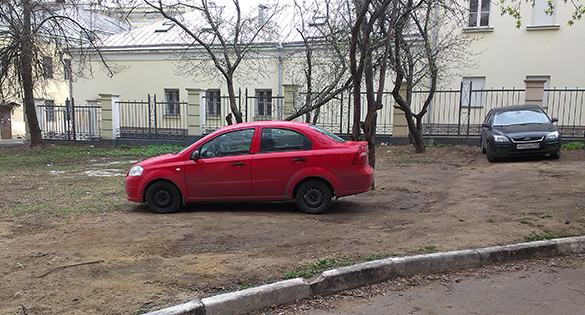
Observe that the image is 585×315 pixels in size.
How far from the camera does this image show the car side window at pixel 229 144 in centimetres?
689

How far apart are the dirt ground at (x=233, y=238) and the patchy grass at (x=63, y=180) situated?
26.6 inches

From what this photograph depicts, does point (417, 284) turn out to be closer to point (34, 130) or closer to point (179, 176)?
point (179, 176)

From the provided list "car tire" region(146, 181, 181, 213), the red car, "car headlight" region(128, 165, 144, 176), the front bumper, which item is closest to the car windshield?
the front bumper

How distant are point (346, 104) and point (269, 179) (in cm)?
1273

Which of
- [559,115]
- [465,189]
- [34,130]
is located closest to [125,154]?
[34,130]

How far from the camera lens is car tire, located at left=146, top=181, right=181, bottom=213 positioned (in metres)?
6.99

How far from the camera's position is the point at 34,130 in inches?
731

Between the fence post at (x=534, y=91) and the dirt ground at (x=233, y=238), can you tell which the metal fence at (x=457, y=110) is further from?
the dirt ground at (x=233, y=238)

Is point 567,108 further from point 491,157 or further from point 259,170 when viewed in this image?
point 259,170

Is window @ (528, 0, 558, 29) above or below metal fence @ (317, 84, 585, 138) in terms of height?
above

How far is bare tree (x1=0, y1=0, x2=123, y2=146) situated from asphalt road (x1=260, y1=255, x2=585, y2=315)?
15783 mm

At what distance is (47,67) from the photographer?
17.6 metres

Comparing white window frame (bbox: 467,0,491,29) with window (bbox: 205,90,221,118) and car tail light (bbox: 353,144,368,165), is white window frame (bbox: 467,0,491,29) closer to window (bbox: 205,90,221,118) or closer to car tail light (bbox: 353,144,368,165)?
window (bbox: 205,90,221,118)

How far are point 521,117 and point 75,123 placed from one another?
63.1 ft
